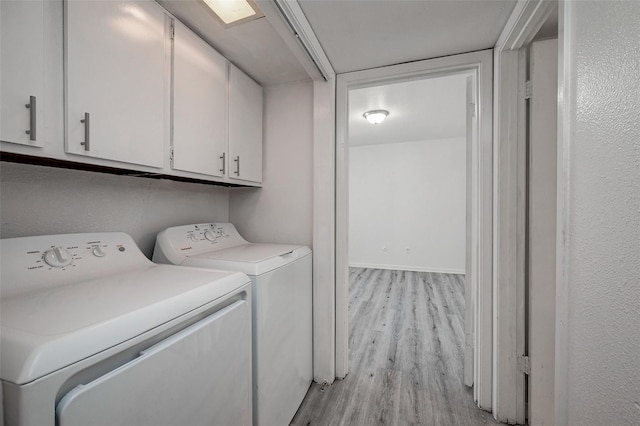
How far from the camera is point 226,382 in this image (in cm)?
92

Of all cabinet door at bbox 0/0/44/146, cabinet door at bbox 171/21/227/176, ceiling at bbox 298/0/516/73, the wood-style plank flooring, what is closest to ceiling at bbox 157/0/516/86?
ceiling at bbox 298/0/516/73

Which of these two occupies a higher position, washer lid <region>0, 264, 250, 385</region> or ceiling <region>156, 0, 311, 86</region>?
ceiling <region>156, 0, 311, 86</region>

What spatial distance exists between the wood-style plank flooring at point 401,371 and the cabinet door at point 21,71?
1720mm

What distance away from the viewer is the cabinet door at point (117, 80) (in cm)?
84

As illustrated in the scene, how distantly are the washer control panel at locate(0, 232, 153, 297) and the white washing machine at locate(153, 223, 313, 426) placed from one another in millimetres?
232

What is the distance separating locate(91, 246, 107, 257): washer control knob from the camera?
105 centimetres

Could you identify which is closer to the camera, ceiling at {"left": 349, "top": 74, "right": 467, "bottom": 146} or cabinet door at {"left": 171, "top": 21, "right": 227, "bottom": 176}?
cabinet door at {"left": 171, "top": 21, "right": 227, "bottom": 176}

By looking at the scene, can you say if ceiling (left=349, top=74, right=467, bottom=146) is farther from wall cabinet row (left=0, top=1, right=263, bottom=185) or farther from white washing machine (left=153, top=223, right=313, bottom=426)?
white washing machine (left=153, top=223, right=313, bottom=426)

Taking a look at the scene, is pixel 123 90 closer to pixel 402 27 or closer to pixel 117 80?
pixel 117 80

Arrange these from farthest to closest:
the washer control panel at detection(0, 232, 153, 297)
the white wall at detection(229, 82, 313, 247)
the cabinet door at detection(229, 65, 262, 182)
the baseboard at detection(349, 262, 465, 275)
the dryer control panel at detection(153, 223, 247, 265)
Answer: the baseboard at detection(349, 262, 465, 275) < the white wall at detection(229, 82, 313, 247) < the cabinet door at detection(229, 65, 262, 182) < the dryer control panel at detection(153, 223, 247, 265) < the washer control panel at detection(0, 232, 153, 297)

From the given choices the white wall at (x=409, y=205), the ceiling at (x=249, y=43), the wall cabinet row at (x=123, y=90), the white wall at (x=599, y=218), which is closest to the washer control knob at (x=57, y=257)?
the wall cabinet row at (x=123, y=90)

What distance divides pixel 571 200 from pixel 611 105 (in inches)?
10.3

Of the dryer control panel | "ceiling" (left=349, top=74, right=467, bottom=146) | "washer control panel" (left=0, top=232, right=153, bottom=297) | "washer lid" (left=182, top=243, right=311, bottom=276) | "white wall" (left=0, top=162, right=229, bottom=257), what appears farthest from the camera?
"ceiling" (left=349, top=74, right=467, bottom=146)

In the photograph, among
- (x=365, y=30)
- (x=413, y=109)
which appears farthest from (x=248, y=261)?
(x=413, y=109)
